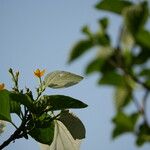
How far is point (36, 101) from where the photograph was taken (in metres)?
1.67

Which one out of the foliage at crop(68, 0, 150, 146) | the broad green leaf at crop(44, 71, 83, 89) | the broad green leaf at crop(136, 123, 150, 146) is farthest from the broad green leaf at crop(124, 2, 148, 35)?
the broad green leaf at crop(44, 71, 83, 89)

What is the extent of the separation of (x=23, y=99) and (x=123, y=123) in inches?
46.8

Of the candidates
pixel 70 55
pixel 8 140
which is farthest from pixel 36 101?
pixel 70 55

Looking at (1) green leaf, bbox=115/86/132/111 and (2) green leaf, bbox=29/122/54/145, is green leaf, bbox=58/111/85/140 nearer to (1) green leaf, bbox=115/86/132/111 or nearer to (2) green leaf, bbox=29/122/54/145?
(2) green leaf, bbox=29/122/54/145

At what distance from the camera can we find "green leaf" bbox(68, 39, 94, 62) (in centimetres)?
47

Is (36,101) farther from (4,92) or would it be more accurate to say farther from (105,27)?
(105,27)

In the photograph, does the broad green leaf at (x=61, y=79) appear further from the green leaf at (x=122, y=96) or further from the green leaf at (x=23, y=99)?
the green leaf at (x=122, y=96)

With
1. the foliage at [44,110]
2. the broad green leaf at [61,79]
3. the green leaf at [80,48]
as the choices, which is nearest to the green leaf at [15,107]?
the foliage at [44,110]

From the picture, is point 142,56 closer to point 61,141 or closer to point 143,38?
point 143,38

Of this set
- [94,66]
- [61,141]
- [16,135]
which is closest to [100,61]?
[94,66]

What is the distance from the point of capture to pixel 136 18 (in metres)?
0.42

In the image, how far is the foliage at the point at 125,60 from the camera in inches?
16.6

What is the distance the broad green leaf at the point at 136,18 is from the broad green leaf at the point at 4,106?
4.15 feet

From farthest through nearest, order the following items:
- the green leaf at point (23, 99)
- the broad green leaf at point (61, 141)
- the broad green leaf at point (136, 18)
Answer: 1. the broad green leaf at point (61, 141)
2. the green leaf at point (23, 99)
3. the broad green leaf at point (136, 18)
